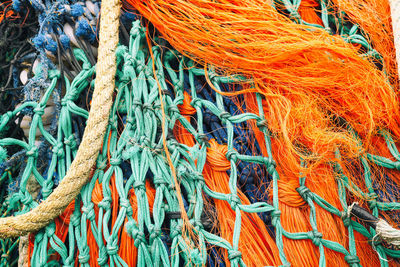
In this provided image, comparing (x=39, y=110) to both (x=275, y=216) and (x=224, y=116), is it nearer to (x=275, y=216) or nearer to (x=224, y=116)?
(x=224, y=116)

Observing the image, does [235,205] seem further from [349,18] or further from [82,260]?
[349,18]

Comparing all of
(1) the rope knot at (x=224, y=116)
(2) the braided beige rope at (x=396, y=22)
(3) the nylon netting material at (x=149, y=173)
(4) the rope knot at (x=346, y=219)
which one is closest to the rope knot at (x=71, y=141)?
(3) the nylon netting material at (x=149, y=173)

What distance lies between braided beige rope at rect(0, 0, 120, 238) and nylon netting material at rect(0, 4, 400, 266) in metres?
0.03

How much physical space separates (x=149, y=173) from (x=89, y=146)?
0.48 feet

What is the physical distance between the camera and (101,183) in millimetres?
734

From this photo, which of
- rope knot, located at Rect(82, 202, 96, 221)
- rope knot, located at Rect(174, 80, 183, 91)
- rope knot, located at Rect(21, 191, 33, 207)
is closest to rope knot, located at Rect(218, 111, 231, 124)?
rope knot, located at Rect(174, 80, 183, 91)

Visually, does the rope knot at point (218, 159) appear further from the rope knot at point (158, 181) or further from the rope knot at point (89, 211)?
the rope knot at point (89, 211)

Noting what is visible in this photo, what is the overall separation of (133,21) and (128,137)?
32cm

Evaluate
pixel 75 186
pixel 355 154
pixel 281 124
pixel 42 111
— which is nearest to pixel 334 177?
pixel 355 154

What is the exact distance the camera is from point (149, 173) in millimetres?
742

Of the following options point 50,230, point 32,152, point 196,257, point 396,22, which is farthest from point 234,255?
point 396,22

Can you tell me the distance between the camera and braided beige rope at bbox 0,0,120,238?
0.69 metres

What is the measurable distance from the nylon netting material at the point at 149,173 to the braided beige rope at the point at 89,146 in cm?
3

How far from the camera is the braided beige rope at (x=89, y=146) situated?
691mm
